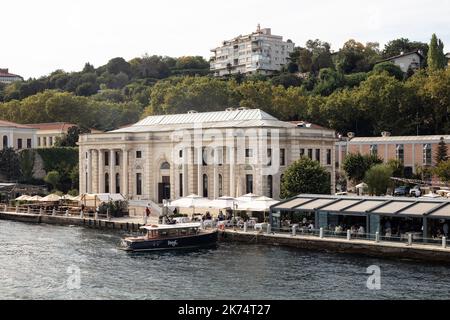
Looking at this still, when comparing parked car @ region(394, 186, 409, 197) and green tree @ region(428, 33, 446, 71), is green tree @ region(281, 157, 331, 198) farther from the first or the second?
green tree @ region(428, 33, 446, 71)

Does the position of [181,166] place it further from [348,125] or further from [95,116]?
[95,116]

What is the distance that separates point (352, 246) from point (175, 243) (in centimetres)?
1196

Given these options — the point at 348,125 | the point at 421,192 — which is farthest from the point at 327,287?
the point at 348,125

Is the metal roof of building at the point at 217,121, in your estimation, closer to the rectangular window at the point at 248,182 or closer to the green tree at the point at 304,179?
the rectangular window at the point at 248,182

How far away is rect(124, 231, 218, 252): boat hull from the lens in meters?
49.7

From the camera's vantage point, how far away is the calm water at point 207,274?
35938 mm

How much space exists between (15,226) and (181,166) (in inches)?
646

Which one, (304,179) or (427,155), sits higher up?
(427,155)

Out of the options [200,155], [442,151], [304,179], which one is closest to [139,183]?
[200,155]

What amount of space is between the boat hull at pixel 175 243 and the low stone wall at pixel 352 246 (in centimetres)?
273

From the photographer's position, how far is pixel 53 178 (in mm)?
90688

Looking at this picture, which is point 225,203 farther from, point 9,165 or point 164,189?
point 9,165

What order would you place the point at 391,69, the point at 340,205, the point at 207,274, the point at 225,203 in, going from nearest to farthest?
the point at 207,274 < the point at 340,205 < the point at 225,203 < the point at 391,69

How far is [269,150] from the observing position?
67.1 metres
